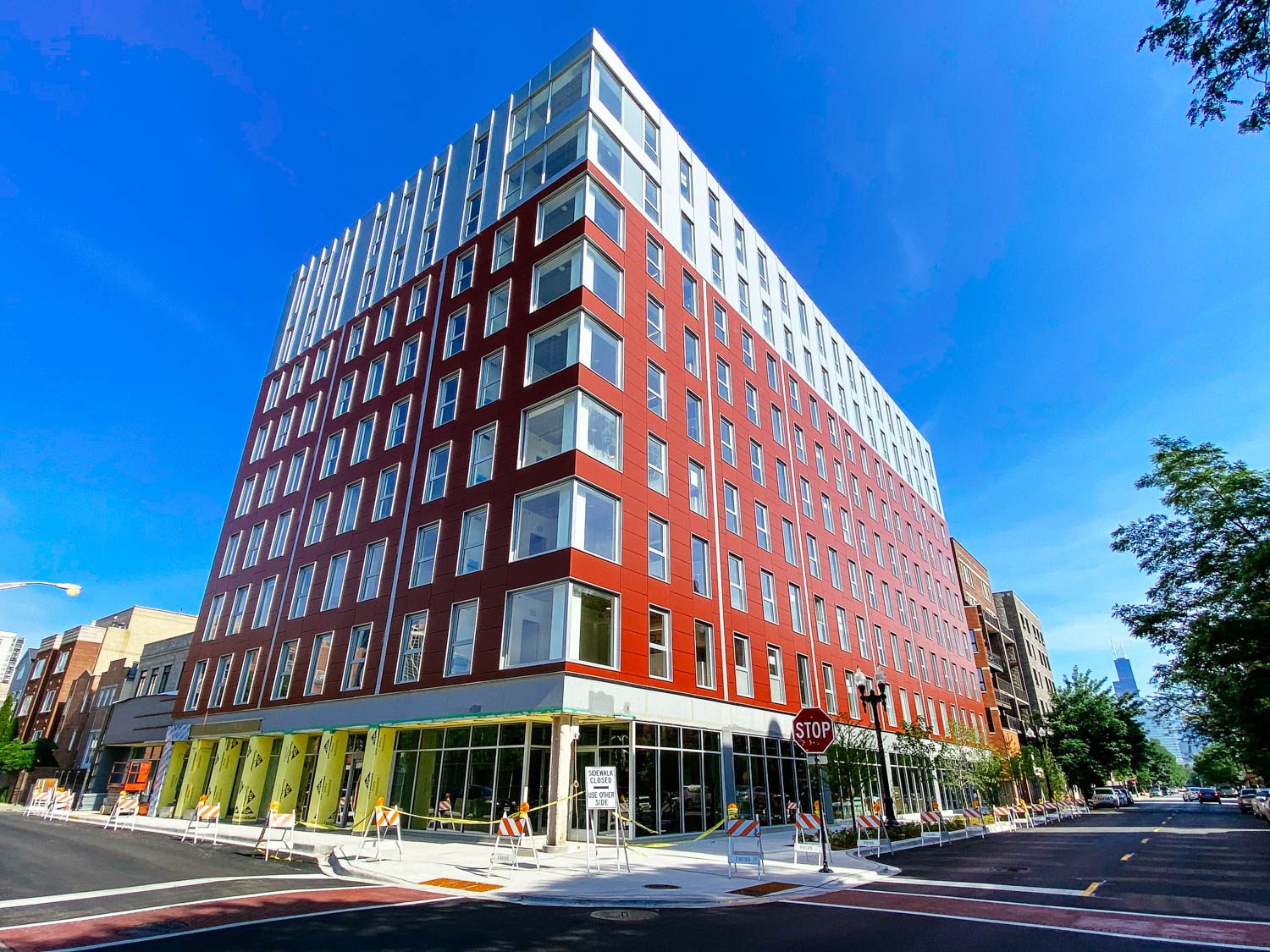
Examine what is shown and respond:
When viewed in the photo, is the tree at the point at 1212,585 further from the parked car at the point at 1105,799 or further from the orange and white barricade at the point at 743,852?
the parked car at the point at 1105,799

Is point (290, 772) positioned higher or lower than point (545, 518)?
lower

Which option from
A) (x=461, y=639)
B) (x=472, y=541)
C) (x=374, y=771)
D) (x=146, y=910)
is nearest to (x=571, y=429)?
(x=472, y=541)

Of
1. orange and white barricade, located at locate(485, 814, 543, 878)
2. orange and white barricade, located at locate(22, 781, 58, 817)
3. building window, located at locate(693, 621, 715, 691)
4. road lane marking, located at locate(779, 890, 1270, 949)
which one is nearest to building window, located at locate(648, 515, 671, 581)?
building window, located at locate(693, 621, 715, 691)

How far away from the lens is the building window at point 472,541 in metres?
24.3

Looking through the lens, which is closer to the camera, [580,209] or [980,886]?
[980,886]

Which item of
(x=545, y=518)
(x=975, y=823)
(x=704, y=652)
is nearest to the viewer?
(x=545, y=518)

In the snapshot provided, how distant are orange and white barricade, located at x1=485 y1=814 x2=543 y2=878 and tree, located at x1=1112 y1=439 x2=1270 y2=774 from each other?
25.3 metres

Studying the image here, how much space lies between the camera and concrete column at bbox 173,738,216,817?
109 feet

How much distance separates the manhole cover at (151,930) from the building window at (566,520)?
1339cm

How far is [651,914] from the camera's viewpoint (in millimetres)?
10883

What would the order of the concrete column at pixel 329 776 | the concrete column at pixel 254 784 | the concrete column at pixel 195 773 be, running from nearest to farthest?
the concrete column at pixel 329 776, the concrete column at pixel 254 784, the concrete column at pixel 195 773

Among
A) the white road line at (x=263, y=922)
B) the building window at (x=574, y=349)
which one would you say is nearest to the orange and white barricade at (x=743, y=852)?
the white road line at (x=263, y=922)

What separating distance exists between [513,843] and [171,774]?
30.6 metres

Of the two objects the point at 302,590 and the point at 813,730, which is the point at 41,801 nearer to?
the point at 302,590
